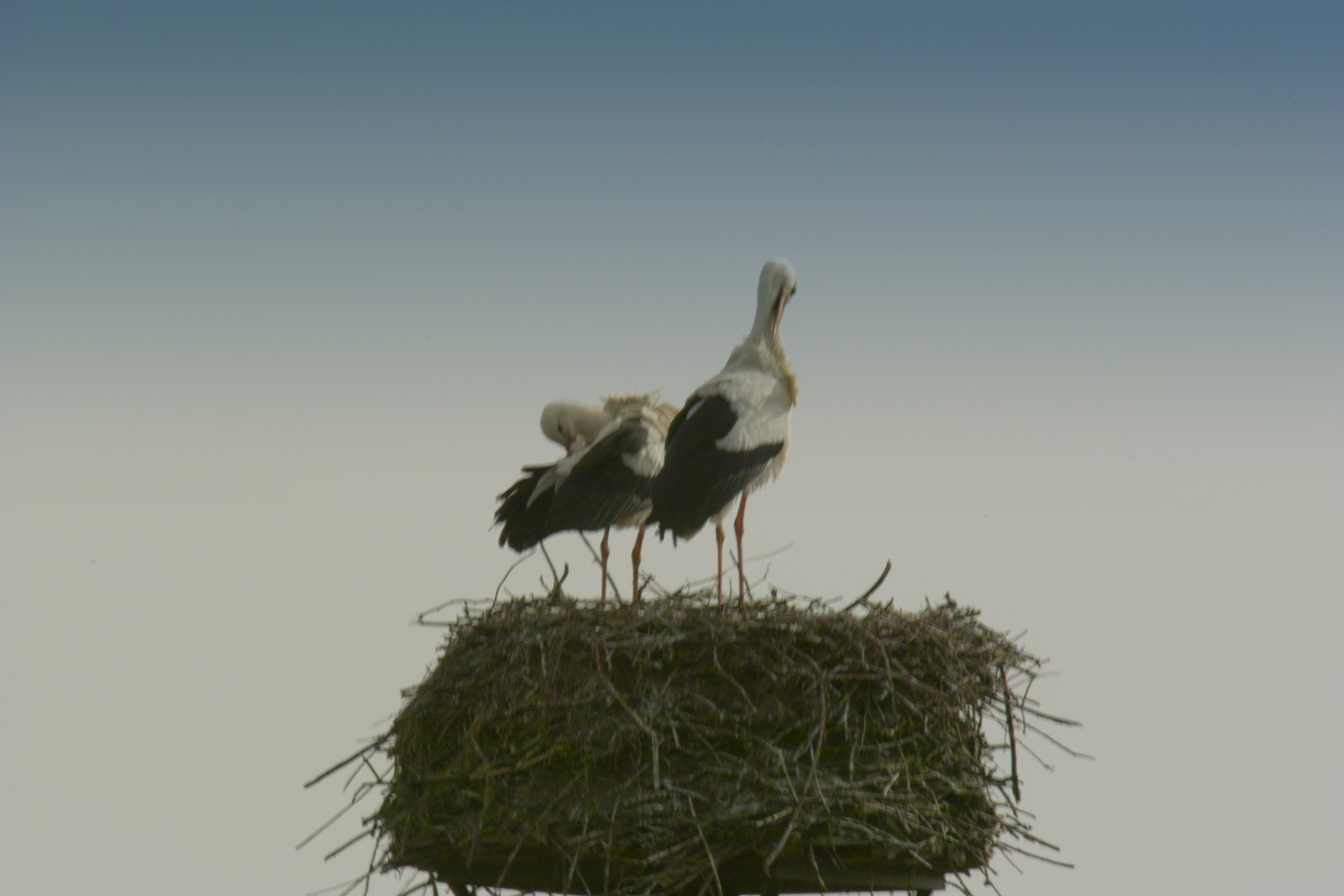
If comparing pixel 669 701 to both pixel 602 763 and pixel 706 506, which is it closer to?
pixel 602 763

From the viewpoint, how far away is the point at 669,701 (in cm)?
468

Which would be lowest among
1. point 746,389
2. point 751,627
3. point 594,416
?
point 751,627

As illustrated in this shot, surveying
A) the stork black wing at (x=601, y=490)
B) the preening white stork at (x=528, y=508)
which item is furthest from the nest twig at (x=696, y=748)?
the preening white stork at (x=528, y=508)

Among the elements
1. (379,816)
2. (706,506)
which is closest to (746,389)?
(706,506)

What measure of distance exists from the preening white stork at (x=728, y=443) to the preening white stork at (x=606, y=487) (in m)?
0.37

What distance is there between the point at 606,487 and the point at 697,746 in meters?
1.79

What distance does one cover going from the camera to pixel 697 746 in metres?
4.65

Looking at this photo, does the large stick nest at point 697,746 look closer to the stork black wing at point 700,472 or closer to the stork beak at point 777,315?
the stork black wing at point 700,472

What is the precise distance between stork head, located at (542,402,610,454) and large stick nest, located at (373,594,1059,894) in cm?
220

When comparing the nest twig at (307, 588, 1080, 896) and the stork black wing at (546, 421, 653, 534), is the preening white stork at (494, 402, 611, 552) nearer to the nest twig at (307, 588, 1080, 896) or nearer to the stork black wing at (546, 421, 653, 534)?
the stork black wing at (546, 421, 653, 534)

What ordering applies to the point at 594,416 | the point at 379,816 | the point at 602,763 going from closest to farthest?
1. the point at 602,763
2. the point at 379,816
3. the point at 594,416

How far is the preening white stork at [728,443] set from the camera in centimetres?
561

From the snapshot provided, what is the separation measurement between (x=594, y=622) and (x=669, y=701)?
425 millimetres

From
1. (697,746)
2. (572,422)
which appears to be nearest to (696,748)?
(697,746)
